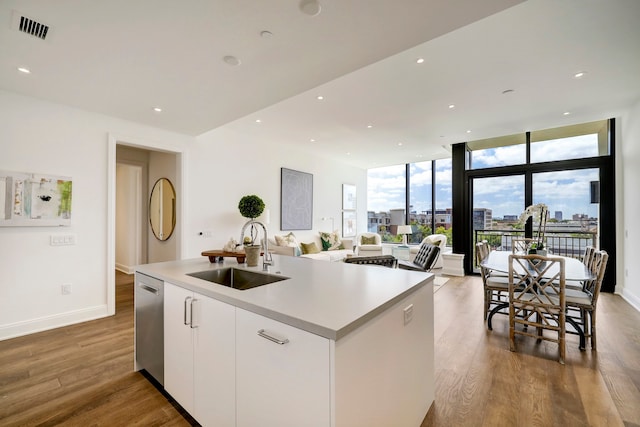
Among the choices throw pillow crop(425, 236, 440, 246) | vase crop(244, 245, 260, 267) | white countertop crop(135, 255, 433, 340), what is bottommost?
throw pillow crop(425, 236, 440, 246)

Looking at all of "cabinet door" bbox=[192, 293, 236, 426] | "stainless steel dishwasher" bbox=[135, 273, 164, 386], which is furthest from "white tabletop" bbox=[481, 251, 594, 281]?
"stainless steel dishwasher" bbox=[135, 273, 164, 386]

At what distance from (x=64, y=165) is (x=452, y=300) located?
5.48m

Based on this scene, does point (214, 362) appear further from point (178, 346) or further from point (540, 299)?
point (540, 299)

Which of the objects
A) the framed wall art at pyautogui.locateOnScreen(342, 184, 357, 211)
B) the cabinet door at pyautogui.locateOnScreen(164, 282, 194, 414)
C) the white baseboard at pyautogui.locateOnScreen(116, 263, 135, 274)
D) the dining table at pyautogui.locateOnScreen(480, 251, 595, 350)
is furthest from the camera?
the framed wall art at pyautogui.locateOnScreen(342, 184, 357, 211)

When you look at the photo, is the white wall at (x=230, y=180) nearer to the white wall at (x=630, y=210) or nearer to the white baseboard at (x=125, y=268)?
the white baseboard at (x=125, y=268)

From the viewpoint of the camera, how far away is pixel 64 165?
10.5ft

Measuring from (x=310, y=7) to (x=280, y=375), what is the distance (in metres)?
2.01

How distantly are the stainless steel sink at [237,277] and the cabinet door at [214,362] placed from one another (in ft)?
1.50

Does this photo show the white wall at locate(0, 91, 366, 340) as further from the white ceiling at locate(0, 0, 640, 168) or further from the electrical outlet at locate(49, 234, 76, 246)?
the white ceiling at locate(0, 0, 640, 168)

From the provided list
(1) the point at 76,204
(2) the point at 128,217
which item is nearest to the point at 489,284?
(1) the point at 76,204

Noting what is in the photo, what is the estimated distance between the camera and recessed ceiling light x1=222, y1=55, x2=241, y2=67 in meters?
2.23

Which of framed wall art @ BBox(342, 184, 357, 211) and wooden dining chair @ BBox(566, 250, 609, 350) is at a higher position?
framed wall art @ BBox(342, 184, 357, 211)

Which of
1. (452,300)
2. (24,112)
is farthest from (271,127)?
(452,300)

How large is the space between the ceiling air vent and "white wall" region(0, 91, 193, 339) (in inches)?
60.0
